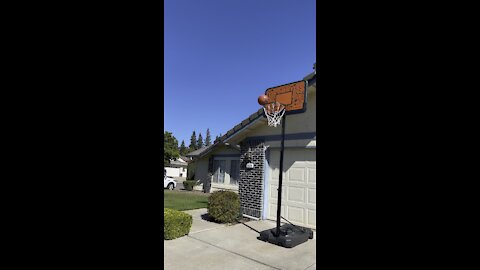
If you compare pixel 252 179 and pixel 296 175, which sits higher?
pixel 296 175

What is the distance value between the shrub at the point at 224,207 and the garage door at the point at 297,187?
1.38 meters

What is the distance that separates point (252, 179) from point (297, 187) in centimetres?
172

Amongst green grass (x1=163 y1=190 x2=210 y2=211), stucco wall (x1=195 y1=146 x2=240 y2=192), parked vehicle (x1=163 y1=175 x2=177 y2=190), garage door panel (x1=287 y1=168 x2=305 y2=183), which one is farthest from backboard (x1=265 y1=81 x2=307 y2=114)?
parked vehicle (x1=163 y1=175 x2=177 y2=190)

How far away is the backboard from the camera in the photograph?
308 inches

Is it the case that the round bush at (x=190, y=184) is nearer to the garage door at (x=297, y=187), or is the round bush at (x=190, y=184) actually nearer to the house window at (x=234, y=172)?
the house window at (x=234, y=172)

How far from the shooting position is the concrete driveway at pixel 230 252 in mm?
4910

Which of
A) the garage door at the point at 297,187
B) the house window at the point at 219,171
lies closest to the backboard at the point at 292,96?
the garage door at the point at 297,187

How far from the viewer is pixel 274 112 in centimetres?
812

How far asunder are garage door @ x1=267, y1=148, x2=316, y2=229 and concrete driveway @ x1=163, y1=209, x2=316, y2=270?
5.07ft

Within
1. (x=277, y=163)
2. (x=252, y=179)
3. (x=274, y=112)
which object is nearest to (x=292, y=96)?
(x=274, y=112)

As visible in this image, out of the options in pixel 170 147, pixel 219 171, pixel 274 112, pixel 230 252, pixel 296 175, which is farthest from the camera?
pixel 170 147

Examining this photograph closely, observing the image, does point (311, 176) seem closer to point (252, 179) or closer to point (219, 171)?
point (252, 179)
